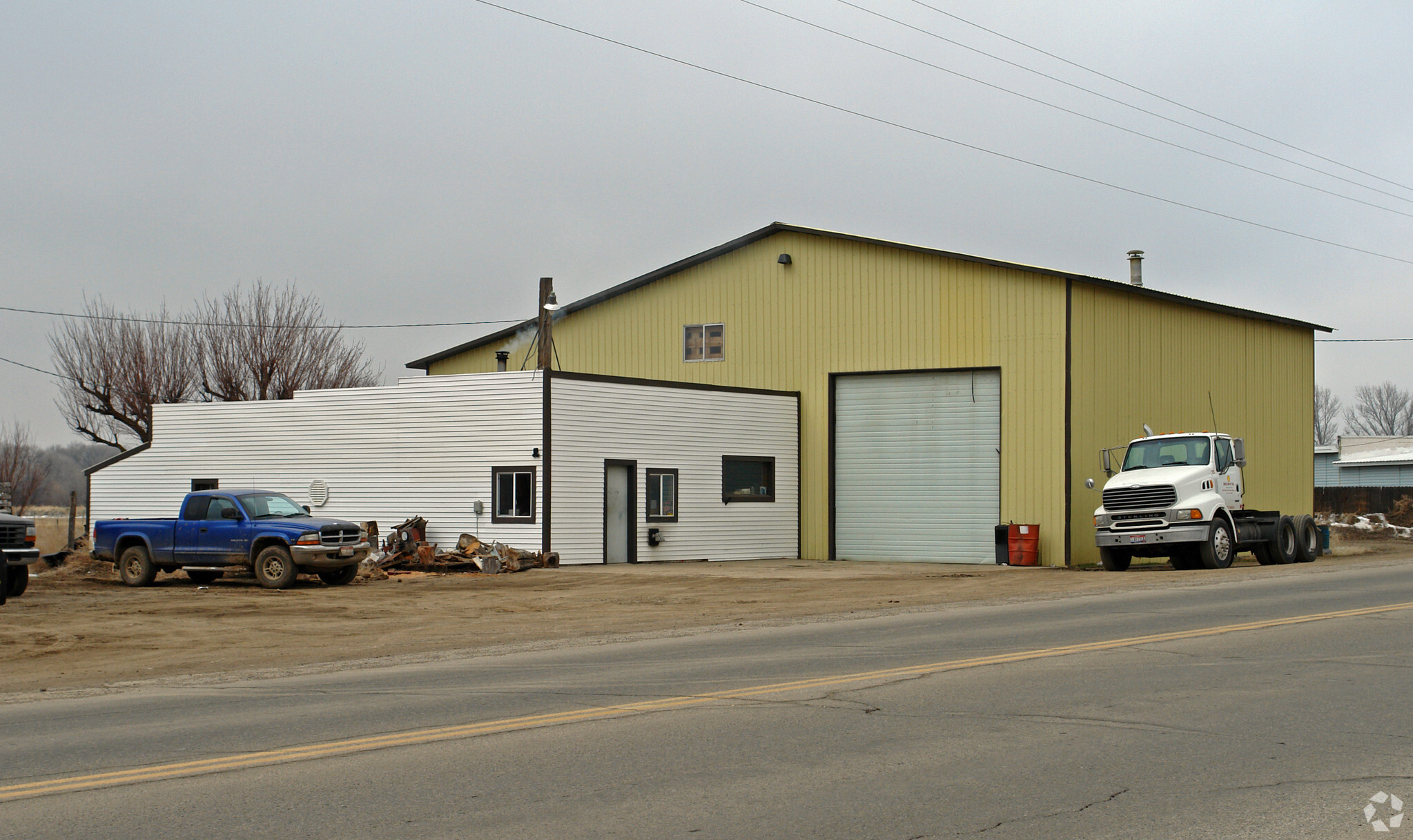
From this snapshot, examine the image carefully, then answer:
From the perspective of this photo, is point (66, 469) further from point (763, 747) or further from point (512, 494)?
point (763, 747)

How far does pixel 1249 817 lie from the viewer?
6.20m

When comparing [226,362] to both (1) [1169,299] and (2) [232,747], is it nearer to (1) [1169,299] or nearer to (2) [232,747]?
(1) [1169,299]

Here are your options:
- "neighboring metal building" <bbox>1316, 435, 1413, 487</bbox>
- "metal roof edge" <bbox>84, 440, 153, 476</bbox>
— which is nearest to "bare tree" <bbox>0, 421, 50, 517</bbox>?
"metal roof edge" <bbox>84, 440, 153, 476</bbox>

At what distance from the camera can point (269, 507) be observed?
979 inches

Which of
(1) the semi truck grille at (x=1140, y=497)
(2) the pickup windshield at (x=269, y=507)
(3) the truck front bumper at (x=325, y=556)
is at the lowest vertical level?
(3) the truck front bumper at (x=325, y=556)

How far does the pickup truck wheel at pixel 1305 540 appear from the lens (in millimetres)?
29641

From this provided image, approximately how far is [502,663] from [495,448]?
54.1 ft

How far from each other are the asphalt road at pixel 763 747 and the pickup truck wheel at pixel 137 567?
1438 centimetres

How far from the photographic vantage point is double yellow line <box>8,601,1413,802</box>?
284 inches

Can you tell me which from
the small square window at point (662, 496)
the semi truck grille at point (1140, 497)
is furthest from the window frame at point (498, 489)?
the semi truck grille at point (1140, 497)

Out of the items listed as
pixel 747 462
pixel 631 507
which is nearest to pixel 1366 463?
pixel 747 462

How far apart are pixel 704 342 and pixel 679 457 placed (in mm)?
6377

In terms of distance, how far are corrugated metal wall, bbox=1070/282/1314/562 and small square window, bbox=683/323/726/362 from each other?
10.2 metres

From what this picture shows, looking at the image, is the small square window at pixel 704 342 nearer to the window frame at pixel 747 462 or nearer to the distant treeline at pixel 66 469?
the window frame at pixel 747 462
